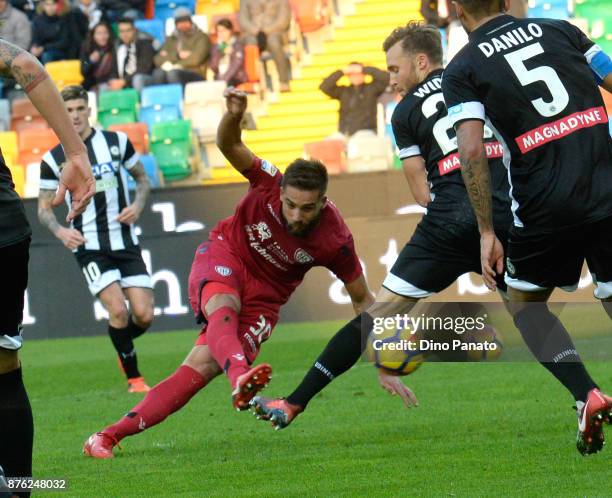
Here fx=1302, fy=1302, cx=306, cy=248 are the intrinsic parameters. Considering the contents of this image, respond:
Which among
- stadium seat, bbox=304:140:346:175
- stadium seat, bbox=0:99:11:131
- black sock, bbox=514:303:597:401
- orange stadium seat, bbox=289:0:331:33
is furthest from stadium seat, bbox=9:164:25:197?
black sock, bbox=514:303:597:401

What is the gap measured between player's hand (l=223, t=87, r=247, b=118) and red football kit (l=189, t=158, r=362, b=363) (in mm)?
667

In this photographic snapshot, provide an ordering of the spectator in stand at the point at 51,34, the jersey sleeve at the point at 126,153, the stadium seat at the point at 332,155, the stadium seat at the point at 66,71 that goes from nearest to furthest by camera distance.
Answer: the jersey sleeve at the point at 126,153, the stadium seat at the point at 332,155, the stadium seat at the point at 66,71, the spectator in stand at the point at 51,34

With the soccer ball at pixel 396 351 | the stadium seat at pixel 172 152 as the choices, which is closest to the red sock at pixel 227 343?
the soccer ball at pixel 396 351

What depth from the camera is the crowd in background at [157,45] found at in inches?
711

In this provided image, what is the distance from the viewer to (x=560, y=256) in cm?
550

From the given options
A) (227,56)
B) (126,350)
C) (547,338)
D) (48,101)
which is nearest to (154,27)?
(227,56)

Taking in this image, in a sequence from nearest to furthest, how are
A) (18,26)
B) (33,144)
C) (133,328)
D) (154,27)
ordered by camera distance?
1. (133,328)
2. (33,144)
3. (18,26)
4. (154,27)

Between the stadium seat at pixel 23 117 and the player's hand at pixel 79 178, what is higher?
the player's hand at pixel 79 178

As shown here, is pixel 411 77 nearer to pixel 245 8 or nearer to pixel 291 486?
pixel 291 486

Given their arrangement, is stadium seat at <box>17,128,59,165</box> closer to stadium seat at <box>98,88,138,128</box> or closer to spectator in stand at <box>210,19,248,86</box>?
stadium seat at <box>98,88,138,128</box>

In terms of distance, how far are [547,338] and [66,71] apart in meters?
13.8

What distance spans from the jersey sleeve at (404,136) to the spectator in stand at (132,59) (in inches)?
449

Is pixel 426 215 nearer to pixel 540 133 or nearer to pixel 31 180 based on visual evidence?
pixel 540 133

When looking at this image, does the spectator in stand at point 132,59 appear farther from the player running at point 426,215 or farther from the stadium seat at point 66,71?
the player running at point 426,215
